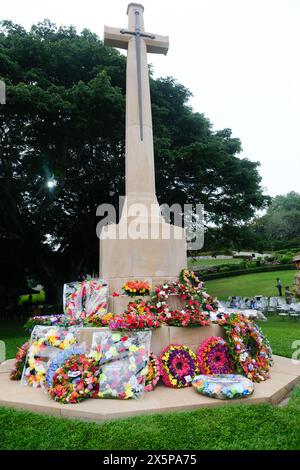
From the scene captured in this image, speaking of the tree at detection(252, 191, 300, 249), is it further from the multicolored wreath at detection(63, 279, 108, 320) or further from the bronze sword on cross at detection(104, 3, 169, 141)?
the multicolored wreath at detection(63, 279, 108, 320)

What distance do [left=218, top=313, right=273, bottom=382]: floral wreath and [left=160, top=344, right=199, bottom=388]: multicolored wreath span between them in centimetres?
72

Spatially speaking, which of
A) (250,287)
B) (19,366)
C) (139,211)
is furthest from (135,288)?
(250,287)

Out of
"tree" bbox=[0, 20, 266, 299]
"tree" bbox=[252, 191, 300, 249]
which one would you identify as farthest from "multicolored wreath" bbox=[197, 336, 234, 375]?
"tree" bbox=[252, 191, 300, 249]

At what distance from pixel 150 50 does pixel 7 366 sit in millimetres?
8263

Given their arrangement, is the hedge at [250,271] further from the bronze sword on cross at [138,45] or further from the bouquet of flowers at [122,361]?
the bouquet of flowers at [122,361]

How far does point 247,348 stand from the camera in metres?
6.41

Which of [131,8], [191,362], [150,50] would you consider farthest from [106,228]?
[131,8]

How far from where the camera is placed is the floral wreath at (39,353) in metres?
5.94

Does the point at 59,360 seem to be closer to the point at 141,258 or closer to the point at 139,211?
the point at 141,258

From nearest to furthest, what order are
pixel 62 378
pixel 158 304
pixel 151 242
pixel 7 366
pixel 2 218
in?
pixel 62 378, pixel 158 304, pixel 151 242, pixel 7 366, pixel 2 218

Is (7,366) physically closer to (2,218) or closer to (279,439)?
(279,439)

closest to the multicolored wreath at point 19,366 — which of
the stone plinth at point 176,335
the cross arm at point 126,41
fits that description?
the stone plinth at point 176,335

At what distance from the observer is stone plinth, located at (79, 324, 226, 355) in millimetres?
6074

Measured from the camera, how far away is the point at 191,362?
231 inches
